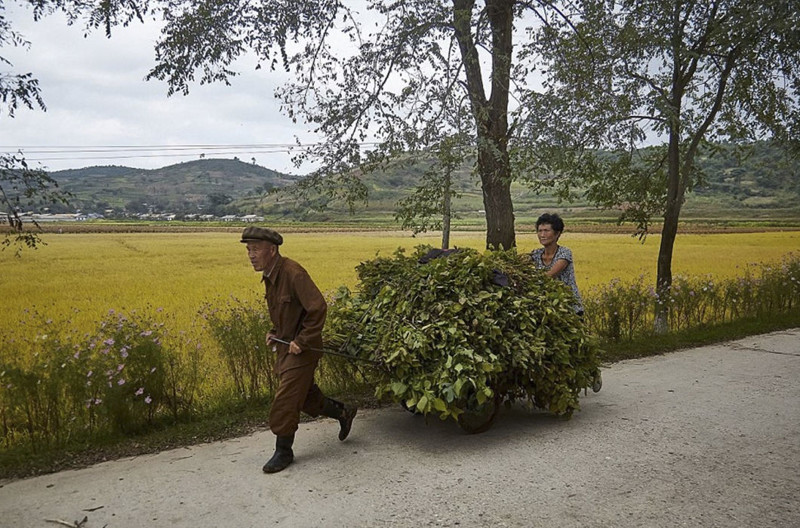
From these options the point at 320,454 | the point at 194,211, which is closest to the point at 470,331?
the point at 320,454

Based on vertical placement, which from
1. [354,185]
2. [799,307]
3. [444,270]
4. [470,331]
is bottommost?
[799,307]

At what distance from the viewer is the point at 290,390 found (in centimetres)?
445

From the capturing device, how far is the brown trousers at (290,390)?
4.37 m

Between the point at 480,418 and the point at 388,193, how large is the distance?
1395cm

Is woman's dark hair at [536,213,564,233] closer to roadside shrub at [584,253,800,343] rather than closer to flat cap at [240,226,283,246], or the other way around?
flat cap at [240,226,283,246]

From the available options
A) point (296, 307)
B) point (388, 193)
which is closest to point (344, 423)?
point (296, 307)

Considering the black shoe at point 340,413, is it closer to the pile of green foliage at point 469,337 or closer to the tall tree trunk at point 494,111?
the pile of green foliage at point 469,337

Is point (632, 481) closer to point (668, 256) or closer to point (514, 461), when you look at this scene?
point (514, 461)

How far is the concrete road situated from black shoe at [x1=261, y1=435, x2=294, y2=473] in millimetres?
75

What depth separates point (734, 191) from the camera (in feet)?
177

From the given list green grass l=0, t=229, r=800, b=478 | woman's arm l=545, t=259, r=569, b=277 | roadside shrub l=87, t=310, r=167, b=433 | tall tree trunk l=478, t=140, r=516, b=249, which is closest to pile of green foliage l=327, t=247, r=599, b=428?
woman's arm l=545, t=259, r=569, b=277

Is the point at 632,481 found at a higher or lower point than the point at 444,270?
lower

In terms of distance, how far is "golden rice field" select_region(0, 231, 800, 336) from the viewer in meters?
9.70

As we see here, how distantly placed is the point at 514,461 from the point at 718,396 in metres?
2.97
